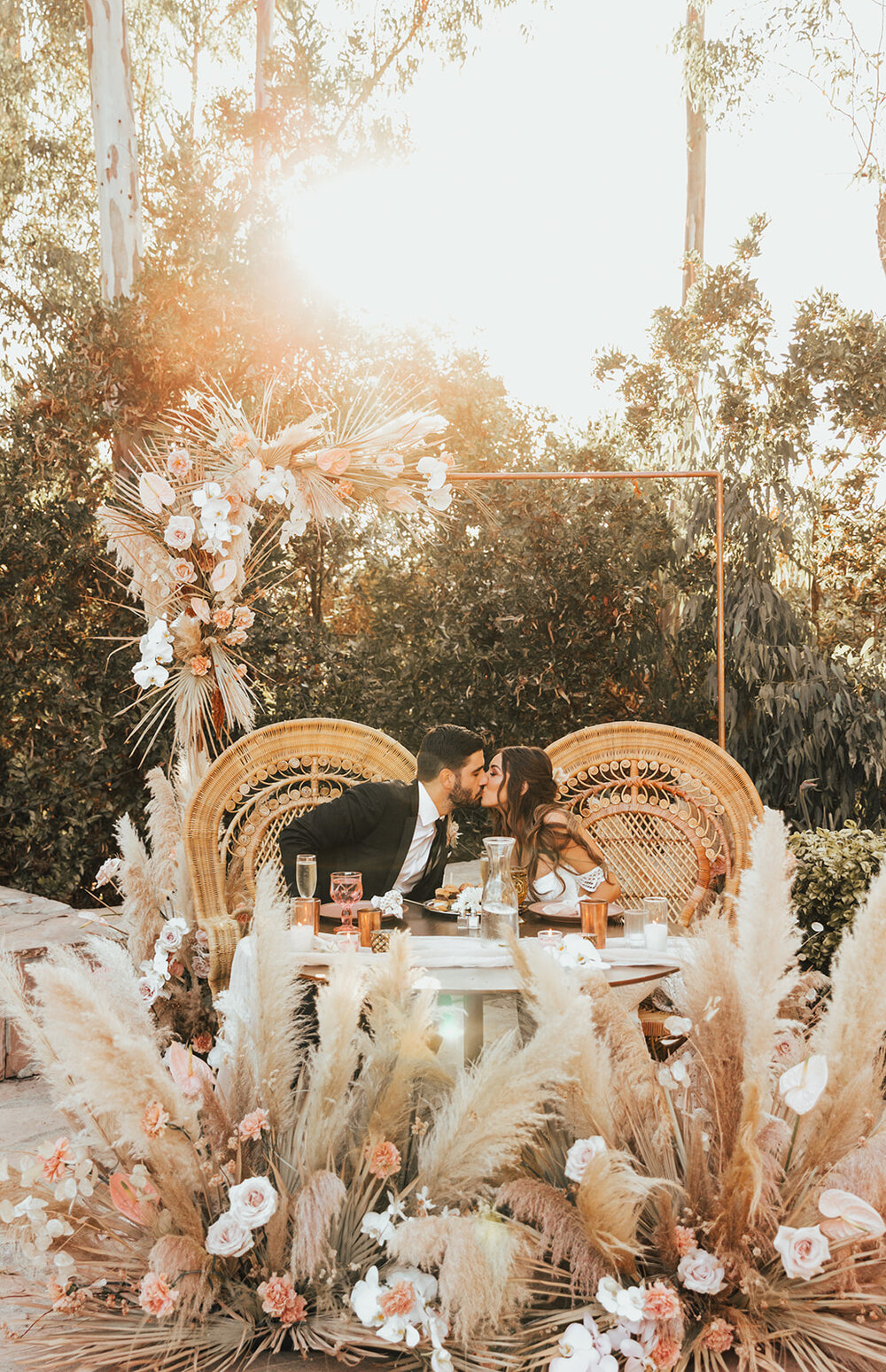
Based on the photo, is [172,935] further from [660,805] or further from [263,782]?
[660,805]

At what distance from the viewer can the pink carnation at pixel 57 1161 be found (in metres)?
1.71

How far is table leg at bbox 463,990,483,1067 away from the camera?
249cm

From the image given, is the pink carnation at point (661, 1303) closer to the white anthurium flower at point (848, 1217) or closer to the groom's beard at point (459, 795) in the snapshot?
the white anthurium flower at point (848, 1217)

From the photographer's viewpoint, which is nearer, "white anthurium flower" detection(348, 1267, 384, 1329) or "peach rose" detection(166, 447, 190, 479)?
"white anthurium flower" detection(348, 1267, 384, 1329)

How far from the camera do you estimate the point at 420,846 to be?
129 inches

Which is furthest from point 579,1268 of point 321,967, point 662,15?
point 662,15

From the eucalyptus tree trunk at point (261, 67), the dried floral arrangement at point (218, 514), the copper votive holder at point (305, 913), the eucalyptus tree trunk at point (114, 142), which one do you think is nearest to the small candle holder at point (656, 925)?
the copper votive holder at point (305, 913)

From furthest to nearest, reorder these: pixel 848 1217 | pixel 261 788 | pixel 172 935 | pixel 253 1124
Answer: pixel 261 788 → pixel 172 935 → pixel 253 1124 → pixel 848 1217

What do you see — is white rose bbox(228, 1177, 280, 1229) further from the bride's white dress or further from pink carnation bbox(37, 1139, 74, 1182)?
the bride's white dress

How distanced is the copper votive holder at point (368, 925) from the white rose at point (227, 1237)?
81 centimetres

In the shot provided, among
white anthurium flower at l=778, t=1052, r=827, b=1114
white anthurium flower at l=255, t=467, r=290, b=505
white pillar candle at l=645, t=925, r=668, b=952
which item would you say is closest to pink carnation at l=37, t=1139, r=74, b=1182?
white anthurium flower at l=778, t=1052, r=827, b=1114

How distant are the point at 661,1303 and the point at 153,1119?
83 cm

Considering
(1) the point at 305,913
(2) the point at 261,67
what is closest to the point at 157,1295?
(1) the point at 305,913

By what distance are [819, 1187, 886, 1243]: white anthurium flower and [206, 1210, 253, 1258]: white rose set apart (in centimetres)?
91
